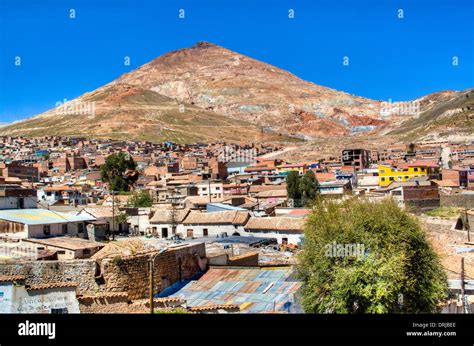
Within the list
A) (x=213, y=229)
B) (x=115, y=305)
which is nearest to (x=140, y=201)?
(x=213, y=229)

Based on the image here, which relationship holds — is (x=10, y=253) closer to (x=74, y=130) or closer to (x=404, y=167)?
(x=404, y=167)

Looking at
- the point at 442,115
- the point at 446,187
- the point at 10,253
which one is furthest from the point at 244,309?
the point at 442,115

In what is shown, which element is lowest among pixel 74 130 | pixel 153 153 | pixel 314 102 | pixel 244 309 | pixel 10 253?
pixel 244 309

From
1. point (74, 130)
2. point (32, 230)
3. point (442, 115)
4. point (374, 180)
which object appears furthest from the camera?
point (74, 130)

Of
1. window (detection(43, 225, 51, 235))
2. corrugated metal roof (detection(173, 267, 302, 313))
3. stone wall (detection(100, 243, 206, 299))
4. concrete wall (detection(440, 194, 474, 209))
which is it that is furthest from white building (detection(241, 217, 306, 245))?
concrete wall (detection(440, 194, 474, 209))

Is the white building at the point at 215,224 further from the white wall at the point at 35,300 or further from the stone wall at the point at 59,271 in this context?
the white wall at the point at 35,300

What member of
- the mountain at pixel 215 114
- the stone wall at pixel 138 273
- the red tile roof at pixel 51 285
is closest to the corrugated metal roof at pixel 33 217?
the stone wall at pixel 138 273
